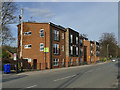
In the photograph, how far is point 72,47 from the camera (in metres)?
37.9

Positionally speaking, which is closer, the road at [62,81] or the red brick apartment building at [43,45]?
the road at [62,81]


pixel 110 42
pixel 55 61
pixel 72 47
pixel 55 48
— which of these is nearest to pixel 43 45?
pixel 55 48

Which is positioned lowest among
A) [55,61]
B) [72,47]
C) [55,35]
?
[55,61]

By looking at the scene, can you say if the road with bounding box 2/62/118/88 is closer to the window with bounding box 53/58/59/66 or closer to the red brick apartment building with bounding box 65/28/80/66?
the window with bounding box 53/58/59/66

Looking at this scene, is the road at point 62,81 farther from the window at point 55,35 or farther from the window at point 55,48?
the window at point 55,35

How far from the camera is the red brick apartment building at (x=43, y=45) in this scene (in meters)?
28.2

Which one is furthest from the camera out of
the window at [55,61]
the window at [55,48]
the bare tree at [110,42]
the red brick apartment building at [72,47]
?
the bare tree at [110,42]

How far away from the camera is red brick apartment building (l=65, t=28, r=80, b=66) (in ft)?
116

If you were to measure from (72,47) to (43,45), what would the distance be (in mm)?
11215

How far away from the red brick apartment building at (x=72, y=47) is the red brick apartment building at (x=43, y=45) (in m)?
3.01

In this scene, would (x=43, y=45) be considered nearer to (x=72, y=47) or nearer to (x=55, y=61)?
(x=55, y=61)

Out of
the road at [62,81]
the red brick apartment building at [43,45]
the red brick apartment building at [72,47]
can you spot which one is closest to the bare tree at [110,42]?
the red brick apartment building at [72,47]

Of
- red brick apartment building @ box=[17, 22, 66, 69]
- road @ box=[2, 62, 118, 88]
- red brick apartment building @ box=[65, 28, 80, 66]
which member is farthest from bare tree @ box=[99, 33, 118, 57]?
road @ box=[2, 62, 118, 88]

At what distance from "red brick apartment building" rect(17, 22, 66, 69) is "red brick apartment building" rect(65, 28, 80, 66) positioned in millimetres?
3011
